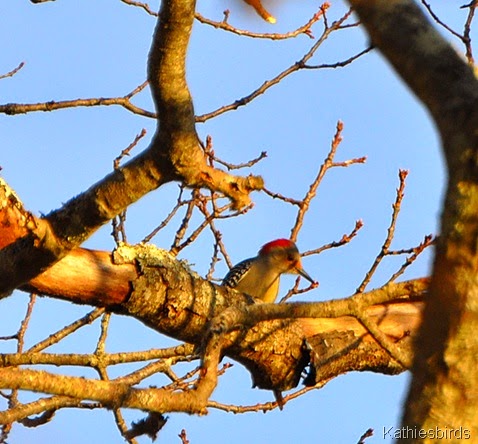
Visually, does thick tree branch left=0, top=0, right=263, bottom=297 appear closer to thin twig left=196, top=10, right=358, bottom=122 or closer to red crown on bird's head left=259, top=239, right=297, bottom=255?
thin twig left=196, top=10, right=358, bottom=122

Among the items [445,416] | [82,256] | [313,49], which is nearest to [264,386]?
[82,256]

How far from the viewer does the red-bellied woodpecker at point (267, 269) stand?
329 inches

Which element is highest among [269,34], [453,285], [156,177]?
[269,34]

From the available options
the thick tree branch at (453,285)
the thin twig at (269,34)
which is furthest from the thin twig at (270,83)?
the thick tree branch at (453,285)

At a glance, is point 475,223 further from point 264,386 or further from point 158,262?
point 264,386

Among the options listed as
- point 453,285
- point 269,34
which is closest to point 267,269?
point 269,34

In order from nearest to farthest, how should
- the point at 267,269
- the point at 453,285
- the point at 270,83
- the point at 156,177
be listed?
the point at 453,285 < the point at 156,177 < the point at 270,83 < the point at 267,269

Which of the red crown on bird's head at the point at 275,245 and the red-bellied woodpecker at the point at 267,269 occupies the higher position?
the red crown on bird's head at the point at 275,245

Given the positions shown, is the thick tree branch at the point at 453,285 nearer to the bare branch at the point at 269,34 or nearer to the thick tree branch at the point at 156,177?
the thick tree branch at the point at 156,177

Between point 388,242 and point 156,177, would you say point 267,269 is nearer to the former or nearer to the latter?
point 388,242

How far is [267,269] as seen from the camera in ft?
27.7

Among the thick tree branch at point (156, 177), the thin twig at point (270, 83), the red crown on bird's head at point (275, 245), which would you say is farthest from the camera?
the red crown on bird's head at point (275, 245)

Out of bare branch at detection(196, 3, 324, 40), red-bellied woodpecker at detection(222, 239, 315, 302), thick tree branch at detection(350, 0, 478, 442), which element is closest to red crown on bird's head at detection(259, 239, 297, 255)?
red-bellied woodpecker at detection(222, 239, 315, 302)

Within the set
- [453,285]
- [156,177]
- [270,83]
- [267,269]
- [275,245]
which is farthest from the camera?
[275,245]
